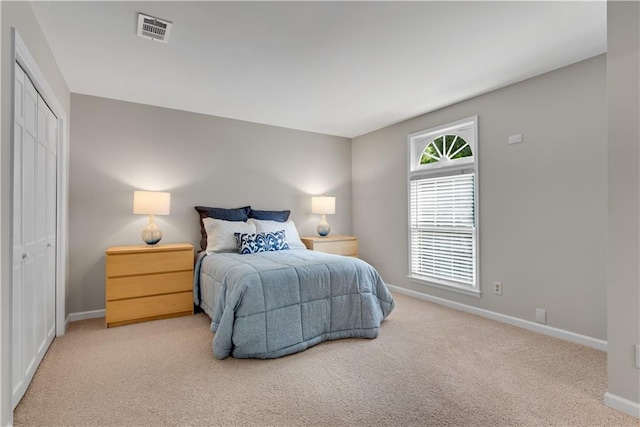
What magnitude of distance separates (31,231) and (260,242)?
1930 millimetres

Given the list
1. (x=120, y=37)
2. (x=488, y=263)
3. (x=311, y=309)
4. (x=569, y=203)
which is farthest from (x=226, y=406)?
(x=569, y=203)

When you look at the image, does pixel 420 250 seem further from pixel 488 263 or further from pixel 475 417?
pixel 475 417

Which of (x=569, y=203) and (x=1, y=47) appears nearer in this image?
(x=1, y=47)

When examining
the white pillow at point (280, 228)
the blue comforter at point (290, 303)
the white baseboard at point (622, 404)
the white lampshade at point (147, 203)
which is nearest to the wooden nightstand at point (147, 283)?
the white lampshade at point (147, 203)

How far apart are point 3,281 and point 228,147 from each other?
9.75ft

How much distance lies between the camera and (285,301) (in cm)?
247

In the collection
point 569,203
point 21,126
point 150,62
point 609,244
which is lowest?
point 609,244

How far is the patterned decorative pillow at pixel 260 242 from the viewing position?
347 centimetres

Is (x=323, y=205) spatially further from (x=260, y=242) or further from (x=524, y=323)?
→ (x=524, y=323)

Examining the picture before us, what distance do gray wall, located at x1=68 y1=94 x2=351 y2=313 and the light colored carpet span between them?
1065mm

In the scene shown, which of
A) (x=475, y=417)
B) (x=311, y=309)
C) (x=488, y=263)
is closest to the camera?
(x=475, y=417)

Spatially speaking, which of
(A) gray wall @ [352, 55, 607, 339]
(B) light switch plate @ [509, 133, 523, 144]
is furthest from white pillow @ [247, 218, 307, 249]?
(B) light switch plate @ [509, 133, 523, 144]

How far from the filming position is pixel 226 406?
1792 mm

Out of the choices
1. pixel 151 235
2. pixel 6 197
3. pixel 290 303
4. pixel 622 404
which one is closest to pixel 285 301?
pixel 290 303
